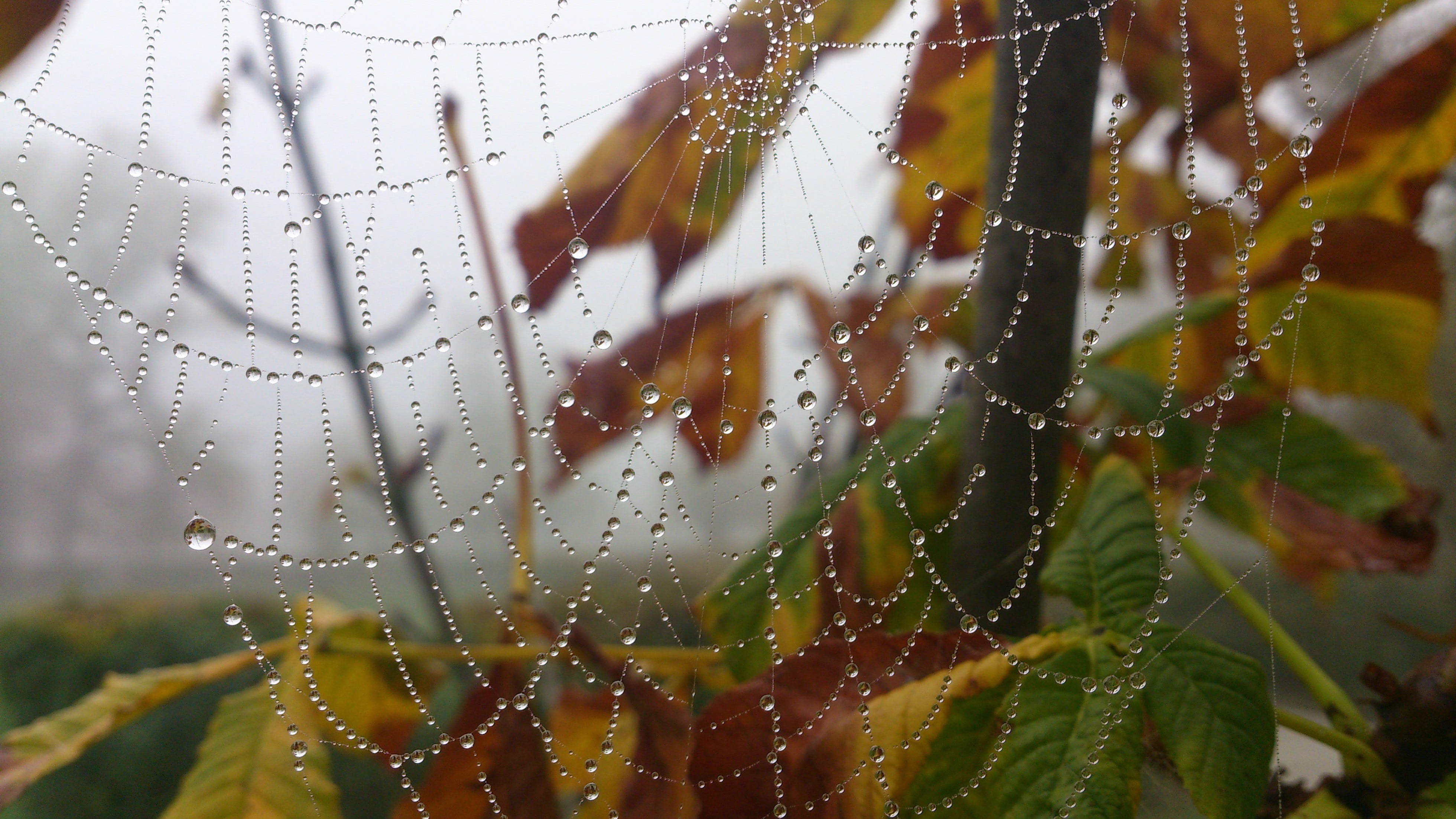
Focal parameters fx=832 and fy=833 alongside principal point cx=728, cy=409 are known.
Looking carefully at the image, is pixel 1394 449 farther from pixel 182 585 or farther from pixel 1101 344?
pixel 182 585

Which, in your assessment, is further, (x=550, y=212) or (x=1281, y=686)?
(x=1281, y=686)

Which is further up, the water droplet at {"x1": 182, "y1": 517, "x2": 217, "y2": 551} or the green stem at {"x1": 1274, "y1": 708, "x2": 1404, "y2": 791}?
the water droplet at {"x1": 182, "y1": 517, "x2": 217, "y2": 551}

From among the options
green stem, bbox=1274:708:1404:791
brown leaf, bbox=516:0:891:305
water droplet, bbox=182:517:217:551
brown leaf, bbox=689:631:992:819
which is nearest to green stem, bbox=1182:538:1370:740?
green stem, bbox=1274:708:1404:791

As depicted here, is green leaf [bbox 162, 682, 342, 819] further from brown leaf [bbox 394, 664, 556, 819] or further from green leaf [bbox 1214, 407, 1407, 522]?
green leaf [bbox 1214, 407, 1407, 522]

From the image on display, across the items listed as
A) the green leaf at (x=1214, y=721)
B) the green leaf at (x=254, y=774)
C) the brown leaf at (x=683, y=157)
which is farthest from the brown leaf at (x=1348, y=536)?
the green leaf at (x=254, y=774)

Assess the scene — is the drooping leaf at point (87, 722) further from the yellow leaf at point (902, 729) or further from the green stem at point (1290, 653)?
the green stem at point (1290, 653)

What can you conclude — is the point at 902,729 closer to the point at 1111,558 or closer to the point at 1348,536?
the point at 1111,558

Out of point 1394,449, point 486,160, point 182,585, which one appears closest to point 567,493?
point 182,585
